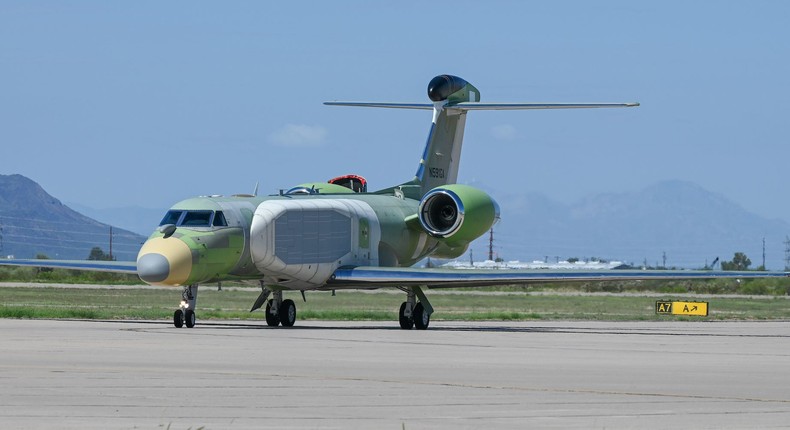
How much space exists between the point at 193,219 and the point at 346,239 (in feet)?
17.9

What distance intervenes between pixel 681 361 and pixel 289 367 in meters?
6.54

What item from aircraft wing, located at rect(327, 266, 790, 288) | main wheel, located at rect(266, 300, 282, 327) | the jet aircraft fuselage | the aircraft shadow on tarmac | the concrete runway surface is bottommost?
the concrete runway surface

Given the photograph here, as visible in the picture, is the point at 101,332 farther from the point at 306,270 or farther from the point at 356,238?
the point at 356,238

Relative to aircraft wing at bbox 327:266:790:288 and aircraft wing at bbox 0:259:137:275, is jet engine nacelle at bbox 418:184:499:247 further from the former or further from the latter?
aircraft wing at bbox 0:259:137:275

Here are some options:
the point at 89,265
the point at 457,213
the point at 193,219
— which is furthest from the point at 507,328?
the point at 89,265

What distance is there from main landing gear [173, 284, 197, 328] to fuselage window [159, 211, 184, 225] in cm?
167

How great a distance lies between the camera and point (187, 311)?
3294cm

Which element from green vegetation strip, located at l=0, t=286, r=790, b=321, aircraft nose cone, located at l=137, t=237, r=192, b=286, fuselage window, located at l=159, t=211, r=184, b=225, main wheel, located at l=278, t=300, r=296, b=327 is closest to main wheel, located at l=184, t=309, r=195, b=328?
aircraft nose cone, located at l=137, t=237, r=192, b=286

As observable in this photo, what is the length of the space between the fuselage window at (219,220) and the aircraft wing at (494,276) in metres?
4.57

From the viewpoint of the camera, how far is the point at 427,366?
68.4 feet

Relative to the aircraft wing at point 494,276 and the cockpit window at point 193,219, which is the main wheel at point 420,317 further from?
the cockpit window at point 193,219

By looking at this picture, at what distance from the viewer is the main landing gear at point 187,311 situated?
107 feet

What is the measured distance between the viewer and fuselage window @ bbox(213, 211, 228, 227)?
33.8 metres

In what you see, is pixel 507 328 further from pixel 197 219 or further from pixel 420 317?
pixel 197 219
